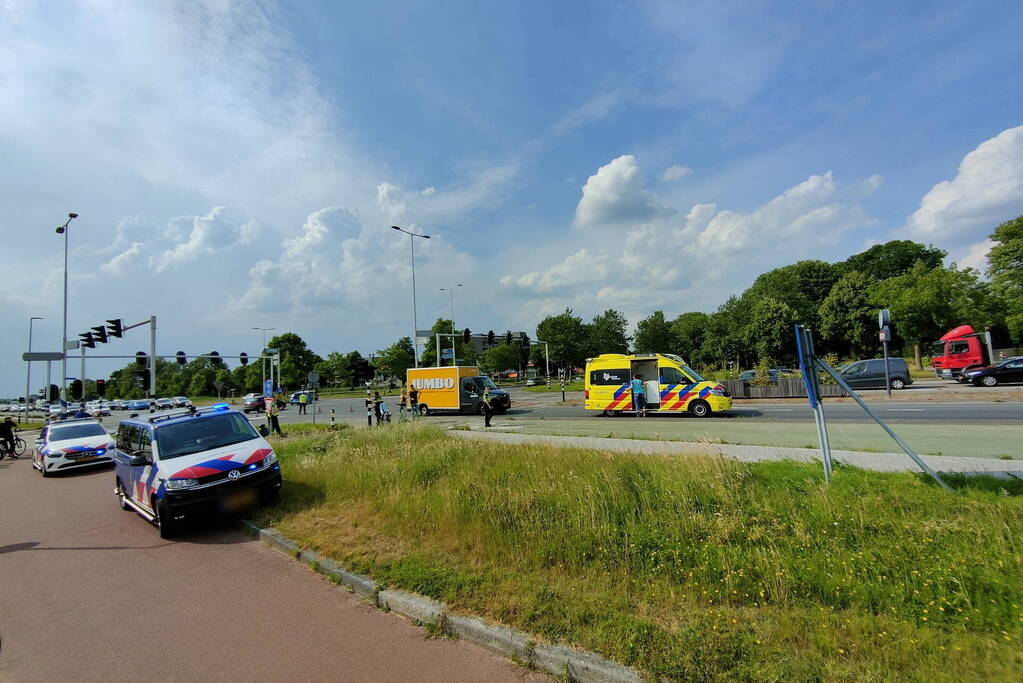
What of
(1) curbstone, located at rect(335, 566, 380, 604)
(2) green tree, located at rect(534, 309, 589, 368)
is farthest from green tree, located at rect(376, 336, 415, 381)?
(1) curbstone, located at rect(335, 566, 380, 604)

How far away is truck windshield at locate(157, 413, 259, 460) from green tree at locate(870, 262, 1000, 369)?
4930 centimetres

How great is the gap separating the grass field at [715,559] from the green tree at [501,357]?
72287mm

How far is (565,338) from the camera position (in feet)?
229

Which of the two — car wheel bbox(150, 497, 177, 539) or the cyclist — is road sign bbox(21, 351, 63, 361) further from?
car wheel bbox(150, 497, 177, 539)

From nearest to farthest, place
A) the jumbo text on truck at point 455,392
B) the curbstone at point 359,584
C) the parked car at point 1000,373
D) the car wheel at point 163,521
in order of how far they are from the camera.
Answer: the curbstone at point 359,584, the car wheel at point 163,521, the parked car at point 1000,373, the jumbo text on truck at point 455,392

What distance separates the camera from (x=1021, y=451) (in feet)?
29.7

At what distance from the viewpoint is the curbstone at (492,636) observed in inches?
134

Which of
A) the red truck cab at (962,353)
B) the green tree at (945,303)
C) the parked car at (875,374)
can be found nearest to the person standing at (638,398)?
the parked car at (875,374)

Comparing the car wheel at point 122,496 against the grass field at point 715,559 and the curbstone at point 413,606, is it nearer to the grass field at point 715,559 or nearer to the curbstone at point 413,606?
the grass field at point 715,559

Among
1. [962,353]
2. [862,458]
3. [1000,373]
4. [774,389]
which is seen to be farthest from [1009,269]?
[862,458]

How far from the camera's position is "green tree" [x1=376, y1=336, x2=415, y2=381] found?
76688 millimetres

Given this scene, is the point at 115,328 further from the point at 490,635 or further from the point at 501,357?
the point at 501,357

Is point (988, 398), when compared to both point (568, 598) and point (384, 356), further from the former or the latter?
point (384, 356)

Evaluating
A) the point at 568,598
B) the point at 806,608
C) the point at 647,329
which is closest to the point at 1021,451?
the point at 806,608
